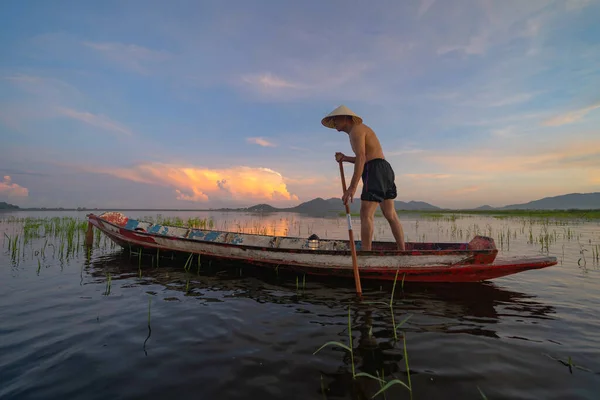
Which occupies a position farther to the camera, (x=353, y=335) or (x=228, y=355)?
(x=353, y=335)

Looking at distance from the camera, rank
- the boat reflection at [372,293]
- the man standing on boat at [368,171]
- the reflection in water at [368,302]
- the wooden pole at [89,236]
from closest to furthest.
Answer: the reflection in water at [368,302] < the boat reflection at [372,293] < the man standing on boat at [368,171] < the wooden pole at [89,236]

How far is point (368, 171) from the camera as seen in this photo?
6016mm

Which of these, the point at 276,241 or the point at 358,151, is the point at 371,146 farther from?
the point at 276,241

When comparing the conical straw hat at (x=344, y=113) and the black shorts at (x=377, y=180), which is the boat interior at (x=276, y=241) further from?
the conical straw hat at (x=344, y=113)

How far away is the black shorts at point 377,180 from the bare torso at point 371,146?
92 millimetres

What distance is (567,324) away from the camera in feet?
12.4

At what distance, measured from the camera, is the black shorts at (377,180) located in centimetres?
586

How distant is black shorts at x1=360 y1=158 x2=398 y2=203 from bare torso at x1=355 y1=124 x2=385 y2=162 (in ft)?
0.30

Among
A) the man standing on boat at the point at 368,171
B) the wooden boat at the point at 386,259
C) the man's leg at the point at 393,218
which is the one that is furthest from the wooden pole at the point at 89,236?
the man's leg at the point at 393,218

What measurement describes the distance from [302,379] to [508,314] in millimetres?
3371

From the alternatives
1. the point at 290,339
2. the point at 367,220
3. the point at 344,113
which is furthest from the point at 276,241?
the point at 290,339

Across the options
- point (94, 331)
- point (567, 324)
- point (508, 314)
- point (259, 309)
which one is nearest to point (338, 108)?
point (259, 309)

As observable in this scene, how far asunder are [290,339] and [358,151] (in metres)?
3.71

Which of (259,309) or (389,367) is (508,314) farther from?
(259,309)
